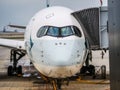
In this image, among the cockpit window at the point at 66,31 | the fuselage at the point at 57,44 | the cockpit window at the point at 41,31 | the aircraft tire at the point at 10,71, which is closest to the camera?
the fuselage at the point at 57,44

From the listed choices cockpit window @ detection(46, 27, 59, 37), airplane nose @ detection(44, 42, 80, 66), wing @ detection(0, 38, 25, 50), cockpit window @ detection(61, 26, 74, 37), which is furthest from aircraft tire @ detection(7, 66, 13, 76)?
airplane nose @ detection(44, 42, 80, 66)

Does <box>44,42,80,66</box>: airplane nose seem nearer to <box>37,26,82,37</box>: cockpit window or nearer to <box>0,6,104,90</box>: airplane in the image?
<box>0,6,104,90</box>: airplane

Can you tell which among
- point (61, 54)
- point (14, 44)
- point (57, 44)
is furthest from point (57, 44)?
point (14, 44)

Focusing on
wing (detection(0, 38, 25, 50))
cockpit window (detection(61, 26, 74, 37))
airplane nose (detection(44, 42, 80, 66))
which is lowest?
airplane nose (detection(44, 42, 80, 66))

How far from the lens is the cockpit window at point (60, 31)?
Answer: 1389cm

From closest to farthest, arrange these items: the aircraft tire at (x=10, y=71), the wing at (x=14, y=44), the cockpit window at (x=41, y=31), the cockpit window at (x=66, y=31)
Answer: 1. the cockpit window at (x=66, y=31)
2. the cockpit window at (x=41, y=31)
3. the wing at (x=14, y=44)
4. the aircraft tire at (x=10, y=71)

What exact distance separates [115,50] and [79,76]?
21058mm

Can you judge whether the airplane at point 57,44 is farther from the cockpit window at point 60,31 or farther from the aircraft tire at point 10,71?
the aircraft tire at point 10,71

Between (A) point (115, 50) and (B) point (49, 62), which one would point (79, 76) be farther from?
(A) point (115, 50)

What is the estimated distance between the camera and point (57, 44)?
42.3 ft

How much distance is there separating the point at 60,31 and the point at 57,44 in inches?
47.5

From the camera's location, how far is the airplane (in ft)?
41.2

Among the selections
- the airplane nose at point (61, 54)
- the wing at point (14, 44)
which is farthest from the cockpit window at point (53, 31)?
the wing at point (14, 44)

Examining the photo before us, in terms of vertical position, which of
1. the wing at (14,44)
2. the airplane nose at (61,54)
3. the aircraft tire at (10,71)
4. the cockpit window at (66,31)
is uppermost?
the cockpit window at (66,31)
